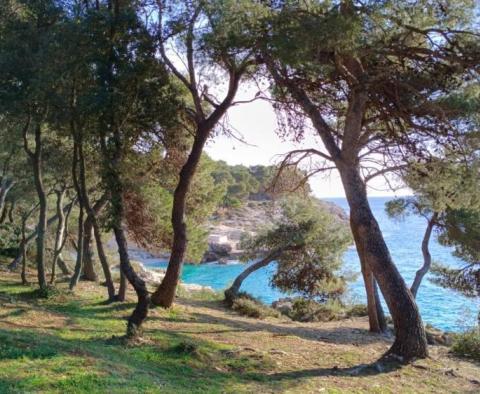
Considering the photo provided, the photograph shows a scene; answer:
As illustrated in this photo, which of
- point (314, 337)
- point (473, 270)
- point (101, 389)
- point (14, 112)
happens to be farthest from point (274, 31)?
point (473, 270)

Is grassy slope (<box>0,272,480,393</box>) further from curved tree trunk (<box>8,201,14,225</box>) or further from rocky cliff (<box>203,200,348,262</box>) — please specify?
rocky cliff (<box>203,200,348,262</box>)

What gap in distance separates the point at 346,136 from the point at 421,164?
201 cm

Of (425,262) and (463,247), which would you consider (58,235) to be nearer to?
(425,262)

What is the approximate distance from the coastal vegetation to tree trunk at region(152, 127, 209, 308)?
0.05 metres

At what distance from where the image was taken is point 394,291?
25.2 ft

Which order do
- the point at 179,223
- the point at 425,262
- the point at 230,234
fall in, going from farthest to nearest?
the point at 230,234 < the point at 425,262 < the point at 179,223

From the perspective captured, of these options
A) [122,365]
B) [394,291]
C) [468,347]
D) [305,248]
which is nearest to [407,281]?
[305,248]

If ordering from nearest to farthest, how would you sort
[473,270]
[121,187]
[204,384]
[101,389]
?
1. [101,389]
2. [204,384]
3. [121,187]
4. [473,270]

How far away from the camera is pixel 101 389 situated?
4.55 meters

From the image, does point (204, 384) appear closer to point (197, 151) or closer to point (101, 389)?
point (101, 389)

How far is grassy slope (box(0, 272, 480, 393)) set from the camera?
5.02 metres

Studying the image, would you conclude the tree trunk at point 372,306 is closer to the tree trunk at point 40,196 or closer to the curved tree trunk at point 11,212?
the tree trunk at point 40,196

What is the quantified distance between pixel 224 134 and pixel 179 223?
237 centimetres

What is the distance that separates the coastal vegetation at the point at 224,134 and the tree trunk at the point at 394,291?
0.02 meters
